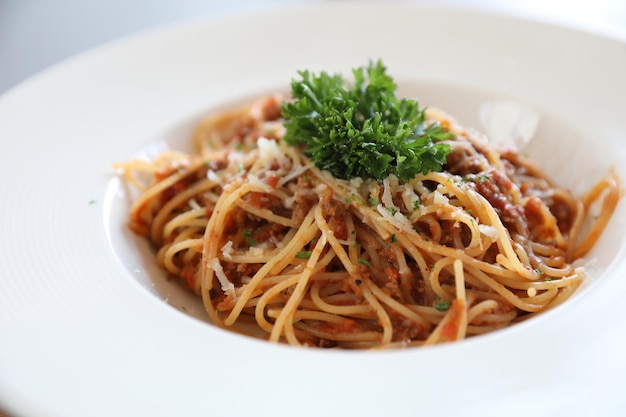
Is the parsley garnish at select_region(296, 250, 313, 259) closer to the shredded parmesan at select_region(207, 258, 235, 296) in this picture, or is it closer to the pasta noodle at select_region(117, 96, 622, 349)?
the pasta noodle at select_region(117, 96, 622, 349)

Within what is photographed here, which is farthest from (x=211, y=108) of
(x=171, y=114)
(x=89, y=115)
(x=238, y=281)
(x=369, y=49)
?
(x=238, y=281)

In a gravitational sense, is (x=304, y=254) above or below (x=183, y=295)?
above

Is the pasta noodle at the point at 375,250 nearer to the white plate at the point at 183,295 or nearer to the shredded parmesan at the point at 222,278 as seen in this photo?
the shredded parmesan at the point at 222,278

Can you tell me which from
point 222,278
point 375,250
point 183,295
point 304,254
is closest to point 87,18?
point 183,295

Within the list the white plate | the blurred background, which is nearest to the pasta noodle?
the white plate

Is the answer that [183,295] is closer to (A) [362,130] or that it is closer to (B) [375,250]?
(B) [375,250]

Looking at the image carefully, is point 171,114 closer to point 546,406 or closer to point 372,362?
point 372,362
